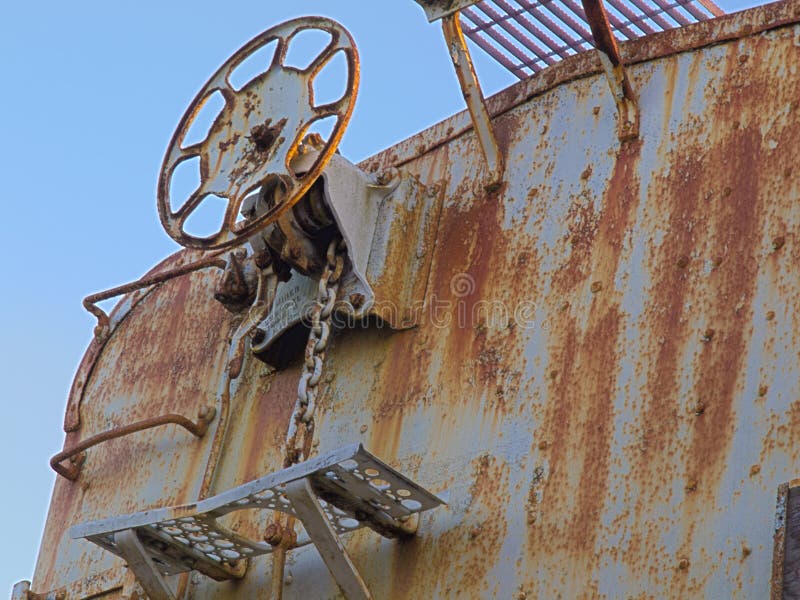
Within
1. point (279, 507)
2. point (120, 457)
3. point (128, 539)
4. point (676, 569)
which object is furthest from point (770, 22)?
point (120, 457)

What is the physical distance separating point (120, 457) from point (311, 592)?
80.1 inches

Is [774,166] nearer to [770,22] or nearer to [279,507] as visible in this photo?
[770,22]

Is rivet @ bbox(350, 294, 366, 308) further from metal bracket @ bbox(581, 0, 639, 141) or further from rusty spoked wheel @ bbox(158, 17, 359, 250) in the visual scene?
metal bracket @ bbox(581, 0, 639, 141)

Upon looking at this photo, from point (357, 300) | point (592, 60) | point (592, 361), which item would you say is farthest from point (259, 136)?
point (592, 361)

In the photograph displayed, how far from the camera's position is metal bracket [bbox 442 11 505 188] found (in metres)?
6.66

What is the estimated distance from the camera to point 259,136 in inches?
261

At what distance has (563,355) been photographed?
5.91m

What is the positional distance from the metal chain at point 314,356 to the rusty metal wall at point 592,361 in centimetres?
31

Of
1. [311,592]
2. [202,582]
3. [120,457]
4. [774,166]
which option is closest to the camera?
[774,166]

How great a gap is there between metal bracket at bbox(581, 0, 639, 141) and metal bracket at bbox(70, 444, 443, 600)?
1718 millimetres

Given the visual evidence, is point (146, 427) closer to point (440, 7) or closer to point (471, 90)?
point (471, 90)

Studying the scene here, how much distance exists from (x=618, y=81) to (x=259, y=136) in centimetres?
155

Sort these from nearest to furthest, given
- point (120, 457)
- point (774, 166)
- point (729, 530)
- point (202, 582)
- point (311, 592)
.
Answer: point (729, 530) < point (774, 166) < point (311, 592) < point (202, 582) < point (120, 457)

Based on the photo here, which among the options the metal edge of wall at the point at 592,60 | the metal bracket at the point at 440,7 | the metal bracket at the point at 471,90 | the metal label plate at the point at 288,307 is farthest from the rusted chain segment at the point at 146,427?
the metal bracket at the point at 440,7
